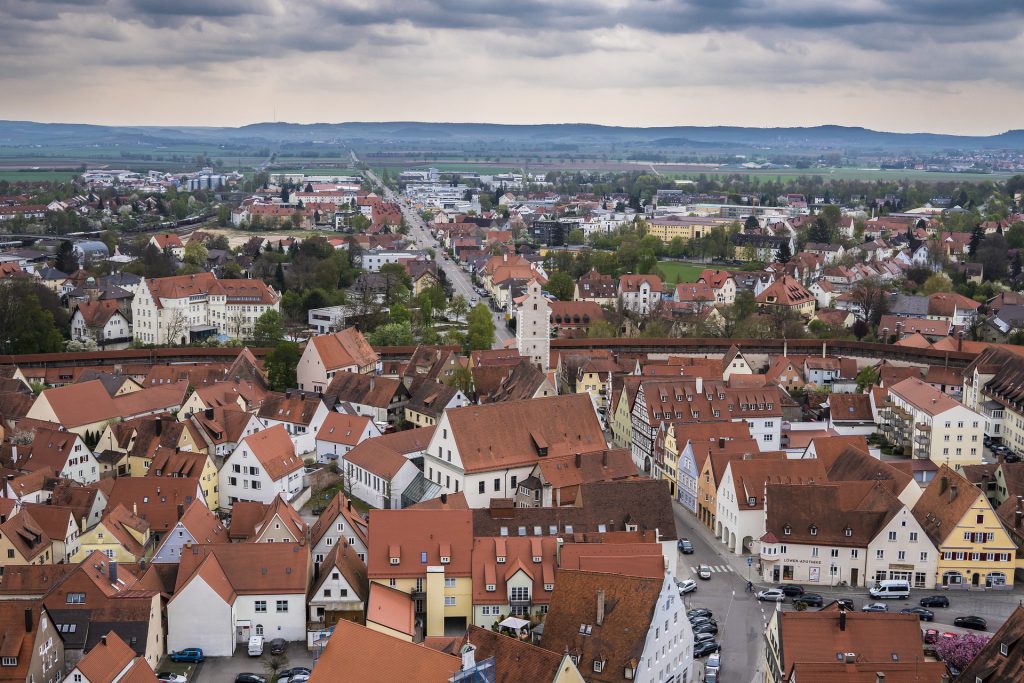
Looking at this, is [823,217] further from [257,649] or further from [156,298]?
[257,649]

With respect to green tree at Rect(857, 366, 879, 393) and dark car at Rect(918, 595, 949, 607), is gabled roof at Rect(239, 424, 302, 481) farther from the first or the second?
green tree at Rect(857, 366, 879, 393)

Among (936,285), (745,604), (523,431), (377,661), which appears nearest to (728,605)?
(745,604)

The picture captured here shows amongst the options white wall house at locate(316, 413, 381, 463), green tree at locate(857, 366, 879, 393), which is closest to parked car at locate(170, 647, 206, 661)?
white wall house at locate(316, 413, 381, 463)

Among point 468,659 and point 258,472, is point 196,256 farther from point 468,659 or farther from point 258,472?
point 468,659

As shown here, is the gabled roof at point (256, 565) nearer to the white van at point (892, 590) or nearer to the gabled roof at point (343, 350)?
the white van at point (892, 590)

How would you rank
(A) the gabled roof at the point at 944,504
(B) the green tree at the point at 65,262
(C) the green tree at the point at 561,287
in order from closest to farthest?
(A) the gabled roof at the point at 944,504 → (C) the green tree at the point at 561,287 → (B) the green tree at the point at 65,262

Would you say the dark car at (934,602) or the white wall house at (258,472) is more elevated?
the white wall house at (258,472)

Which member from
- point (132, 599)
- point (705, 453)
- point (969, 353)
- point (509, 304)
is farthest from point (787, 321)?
point (132, 599)

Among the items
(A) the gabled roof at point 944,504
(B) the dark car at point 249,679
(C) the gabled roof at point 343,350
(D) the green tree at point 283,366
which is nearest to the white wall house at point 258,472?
(B) the dark car at point 249,679
